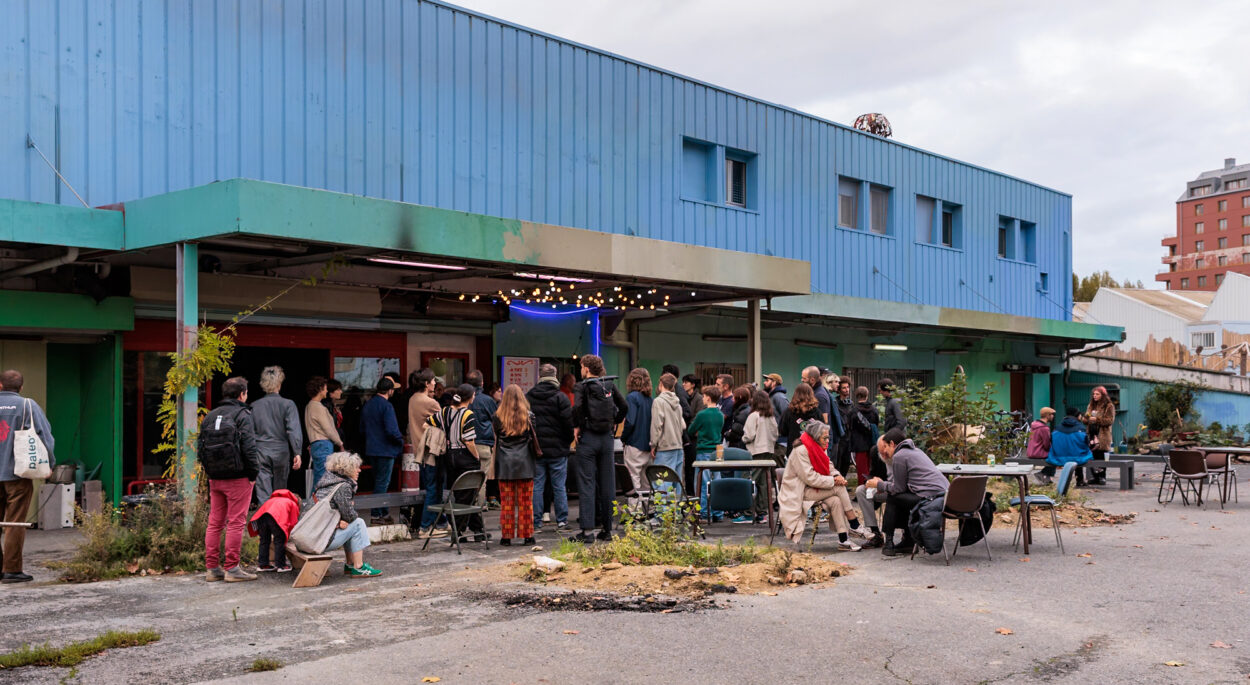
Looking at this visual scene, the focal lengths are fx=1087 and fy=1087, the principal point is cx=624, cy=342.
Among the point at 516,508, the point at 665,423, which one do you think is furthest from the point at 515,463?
the point at 665,423

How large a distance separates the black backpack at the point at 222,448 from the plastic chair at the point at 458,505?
2.30m

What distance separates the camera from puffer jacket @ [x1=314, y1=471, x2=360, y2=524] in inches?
367

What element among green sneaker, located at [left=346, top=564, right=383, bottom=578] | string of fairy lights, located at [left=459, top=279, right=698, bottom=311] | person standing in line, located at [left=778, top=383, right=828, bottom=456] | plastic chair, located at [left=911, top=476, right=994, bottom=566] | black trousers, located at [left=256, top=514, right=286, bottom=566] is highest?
string of fairy lights, located at [left=459, top=279, right=698, bottom=311]

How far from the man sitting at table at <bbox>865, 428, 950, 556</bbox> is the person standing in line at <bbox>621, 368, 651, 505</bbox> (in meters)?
2.99

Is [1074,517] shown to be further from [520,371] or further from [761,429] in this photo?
[520,371]

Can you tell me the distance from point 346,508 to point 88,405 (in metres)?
5.70

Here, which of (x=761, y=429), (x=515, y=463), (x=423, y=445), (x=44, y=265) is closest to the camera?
(x=515, y=463)

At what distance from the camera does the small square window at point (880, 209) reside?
79.2 ft

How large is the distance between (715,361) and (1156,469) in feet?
32.3

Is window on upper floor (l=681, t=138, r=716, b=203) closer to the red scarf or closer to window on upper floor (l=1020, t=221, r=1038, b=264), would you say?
the red scarf

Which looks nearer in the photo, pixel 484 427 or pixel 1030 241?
pixel 484 427

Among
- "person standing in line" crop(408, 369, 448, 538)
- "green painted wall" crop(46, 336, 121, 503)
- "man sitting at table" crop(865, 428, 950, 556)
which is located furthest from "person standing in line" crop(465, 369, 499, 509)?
"green painted wall" crop(46, 336, 121, 503)

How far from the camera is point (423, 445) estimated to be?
39.7 feet

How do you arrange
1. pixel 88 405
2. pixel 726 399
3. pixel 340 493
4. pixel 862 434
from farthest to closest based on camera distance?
pixel 726 399 → pixel 862 434 → pixel 88 405 → pixel 340 493
